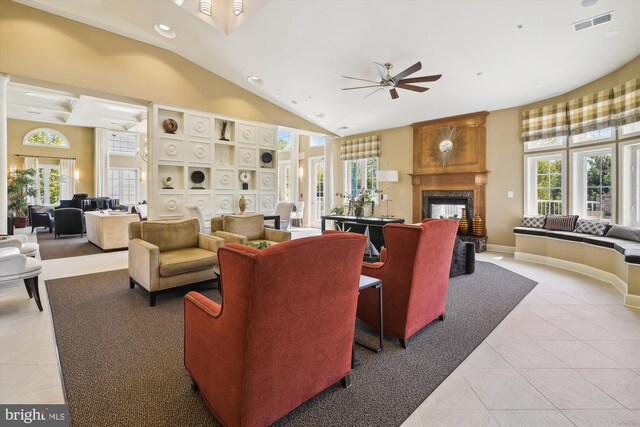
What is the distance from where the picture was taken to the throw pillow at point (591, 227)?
14.8 feet

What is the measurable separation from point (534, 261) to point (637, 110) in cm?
260

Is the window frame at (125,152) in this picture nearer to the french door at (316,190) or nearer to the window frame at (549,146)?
the french door at (316,190)

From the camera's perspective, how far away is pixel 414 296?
2.35 m

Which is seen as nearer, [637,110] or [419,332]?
[419,332]

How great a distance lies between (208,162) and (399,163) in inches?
175

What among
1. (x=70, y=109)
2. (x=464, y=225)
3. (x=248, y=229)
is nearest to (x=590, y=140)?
(x=464, y=225)

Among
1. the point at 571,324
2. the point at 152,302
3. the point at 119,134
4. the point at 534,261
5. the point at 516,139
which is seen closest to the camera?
the point at 571,324

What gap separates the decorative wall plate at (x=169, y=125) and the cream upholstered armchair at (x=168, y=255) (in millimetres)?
2526

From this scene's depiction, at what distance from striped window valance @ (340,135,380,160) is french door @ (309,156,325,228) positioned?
1.62 metres

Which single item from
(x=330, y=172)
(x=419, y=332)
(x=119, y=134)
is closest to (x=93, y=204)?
(x=119, y=134)

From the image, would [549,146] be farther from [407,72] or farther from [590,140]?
[407,72]

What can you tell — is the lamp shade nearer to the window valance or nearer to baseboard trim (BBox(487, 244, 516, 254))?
baseboard trim (BBox(487, 244, 516, 254))

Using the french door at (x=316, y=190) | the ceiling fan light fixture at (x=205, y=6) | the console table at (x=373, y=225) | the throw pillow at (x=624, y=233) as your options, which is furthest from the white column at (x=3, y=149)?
the throw pillow at (x=624, y=233)

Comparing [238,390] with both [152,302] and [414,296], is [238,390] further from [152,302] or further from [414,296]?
[152,302]
